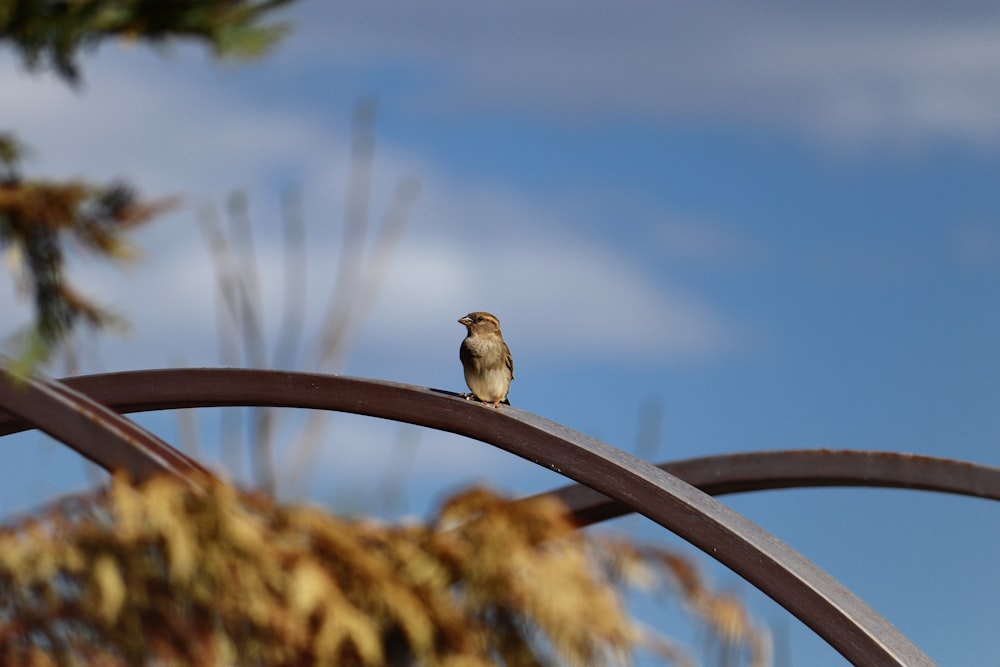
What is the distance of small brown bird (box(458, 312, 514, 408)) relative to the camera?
234 inches

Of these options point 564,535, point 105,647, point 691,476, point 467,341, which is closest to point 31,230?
point 105,647

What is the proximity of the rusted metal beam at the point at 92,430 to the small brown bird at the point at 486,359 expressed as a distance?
90.2 inches

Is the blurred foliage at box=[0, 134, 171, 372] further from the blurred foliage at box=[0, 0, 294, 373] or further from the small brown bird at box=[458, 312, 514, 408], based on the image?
the small brown bird at box=[458, 312, 514, 408]

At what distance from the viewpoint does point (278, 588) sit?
3.31 meters

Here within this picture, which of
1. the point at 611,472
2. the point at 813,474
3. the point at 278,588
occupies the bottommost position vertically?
the point at 278,588

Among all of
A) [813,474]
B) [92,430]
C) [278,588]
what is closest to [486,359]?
[813,474]

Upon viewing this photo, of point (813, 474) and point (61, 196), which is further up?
point (813, 474)

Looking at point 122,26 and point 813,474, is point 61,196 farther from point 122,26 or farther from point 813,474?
point 813,474

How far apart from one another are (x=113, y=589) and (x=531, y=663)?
111cm

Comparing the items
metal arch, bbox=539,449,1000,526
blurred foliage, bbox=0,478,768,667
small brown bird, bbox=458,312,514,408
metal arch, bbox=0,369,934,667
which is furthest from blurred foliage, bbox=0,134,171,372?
metal arch, bbox=539,449,1000,526

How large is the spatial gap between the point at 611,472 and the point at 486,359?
1.13 m

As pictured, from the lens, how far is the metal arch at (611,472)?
15.7 ft

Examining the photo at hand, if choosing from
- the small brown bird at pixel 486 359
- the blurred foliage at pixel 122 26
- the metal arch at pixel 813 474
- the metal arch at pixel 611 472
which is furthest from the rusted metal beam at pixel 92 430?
the metal arch at pixel 813 474

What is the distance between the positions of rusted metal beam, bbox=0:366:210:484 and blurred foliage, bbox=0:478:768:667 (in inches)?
5.6
